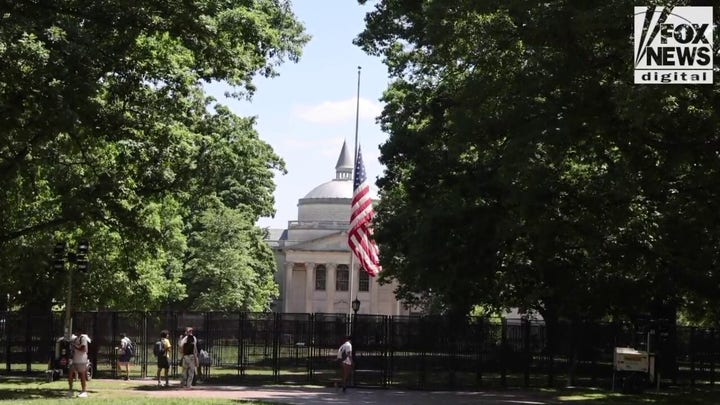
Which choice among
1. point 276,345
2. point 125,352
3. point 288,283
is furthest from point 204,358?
point 288,283

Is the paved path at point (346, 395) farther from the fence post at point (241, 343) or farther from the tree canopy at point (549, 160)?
the tree canopy at point (549, 160)

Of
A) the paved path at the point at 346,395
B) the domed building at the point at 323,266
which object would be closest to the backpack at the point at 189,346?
the paved path at the point at 346,395

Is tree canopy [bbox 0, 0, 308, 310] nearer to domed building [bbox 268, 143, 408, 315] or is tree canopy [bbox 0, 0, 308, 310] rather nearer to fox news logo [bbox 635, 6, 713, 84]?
fox news logo [bbox 635, 6, 713, 84]

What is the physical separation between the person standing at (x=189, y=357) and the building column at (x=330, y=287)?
95354 millimetres

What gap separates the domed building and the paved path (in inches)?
3412

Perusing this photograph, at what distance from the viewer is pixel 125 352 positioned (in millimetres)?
36531

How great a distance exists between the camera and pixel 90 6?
23.7m

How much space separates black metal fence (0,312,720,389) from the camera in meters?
35.5

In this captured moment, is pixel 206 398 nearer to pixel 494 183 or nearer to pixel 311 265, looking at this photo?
pixel 494 183

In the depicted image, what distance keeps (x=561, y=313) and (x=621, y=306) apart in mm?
2344

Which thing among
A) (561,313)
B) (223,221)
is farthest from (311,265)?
(561,313)

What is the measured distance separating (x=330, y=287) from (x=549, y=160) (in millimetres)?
103083

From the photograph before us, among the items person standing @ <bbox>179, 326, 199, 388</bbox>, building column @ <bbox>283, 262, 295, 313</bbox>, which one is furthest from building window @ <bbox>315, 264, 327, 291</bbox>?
person standing @ <bbox>179, 326, 199, 388</bbox>

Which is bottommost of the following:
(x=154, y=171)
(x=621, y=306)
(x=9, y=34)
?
(x=621, y=306)
